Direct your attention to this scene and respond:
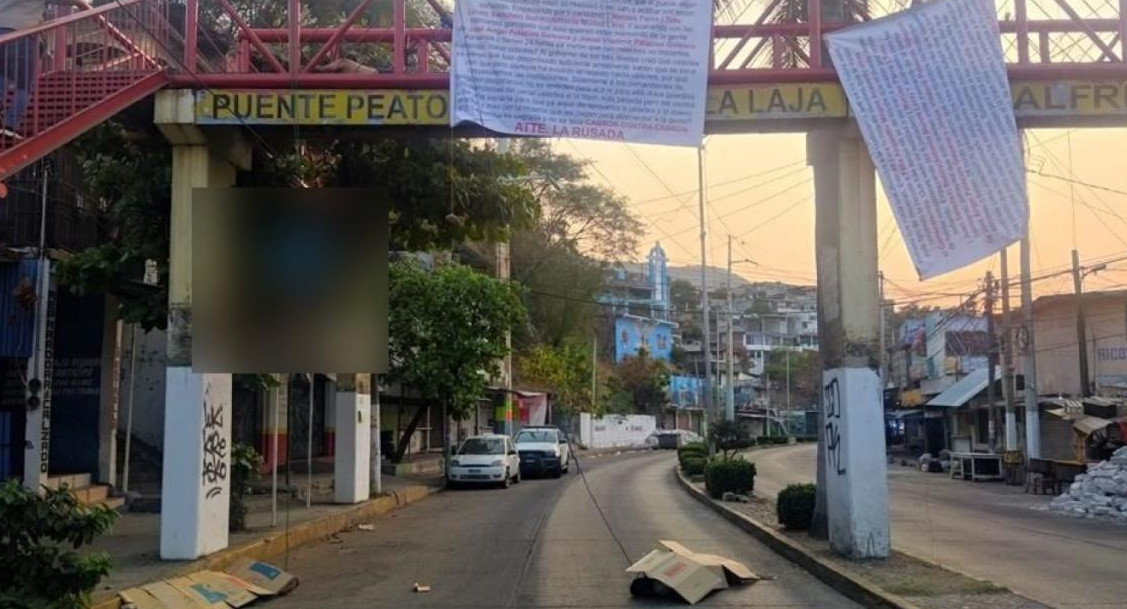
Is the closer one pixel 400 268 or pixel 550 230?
pixel 400 268

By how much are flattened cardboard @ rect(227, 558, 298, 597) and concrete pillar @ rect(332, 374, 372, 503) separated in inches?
354

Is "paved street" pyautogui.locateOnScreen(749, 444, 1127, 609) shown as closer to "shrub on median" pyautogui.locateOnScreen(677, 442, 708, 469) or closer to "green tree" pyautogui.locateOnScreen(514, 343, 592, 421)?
"shrub on median" pyautogui.locateOnScreen(677, 442, 708, 469)

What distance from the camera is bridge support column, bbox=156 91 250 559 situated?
12.6 m

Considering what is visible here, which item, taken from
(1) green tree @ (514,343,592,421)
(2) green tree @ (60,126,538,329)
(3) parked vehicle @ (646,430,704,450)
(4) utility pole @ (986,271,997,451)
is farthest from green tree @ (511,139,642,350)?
(2) green tree @ (60,126,538,329)

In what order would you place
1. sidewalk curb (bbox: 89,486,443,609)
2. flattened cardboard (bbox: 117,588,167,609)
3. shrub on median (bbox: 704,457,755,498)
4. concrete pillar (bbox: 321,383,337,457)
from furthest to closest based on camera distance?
concrete pillar (bbox: 321,383,337,457), shrub on median (bbox: 704,457,755,498), sidewalk curb (bbox: 89,486,443,609), flattened cardboard (bbox: 117,588,167,609)

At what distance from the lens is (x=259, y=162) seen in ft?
49.9

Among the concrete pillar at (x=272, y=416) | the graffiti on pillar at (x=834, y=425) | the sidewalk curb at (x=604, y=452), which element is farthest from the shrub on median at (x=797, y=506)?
the sidewalk curb at (x=604, y=452)

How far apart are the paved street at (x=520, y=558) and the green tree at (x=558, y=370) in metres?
31.3

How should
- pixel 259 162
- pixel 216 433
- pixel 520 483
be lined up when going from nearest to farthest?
pixel 216 433 < pixel 259 162 < pixel 520 483

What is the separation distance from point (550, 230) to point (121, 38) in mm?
48237

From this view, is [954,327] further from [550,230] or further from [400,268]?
[400,268]

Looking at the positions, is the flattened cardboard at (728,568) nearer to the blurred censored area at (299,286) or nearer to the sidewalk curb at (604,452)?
the blurred censored area at (299,286)

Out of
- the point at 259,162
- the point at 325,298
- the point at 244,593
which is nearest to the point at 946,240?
the point at 325,298

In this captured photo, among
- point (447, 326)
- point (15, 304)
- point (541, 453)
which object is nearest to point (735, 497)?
point (447, 326)
